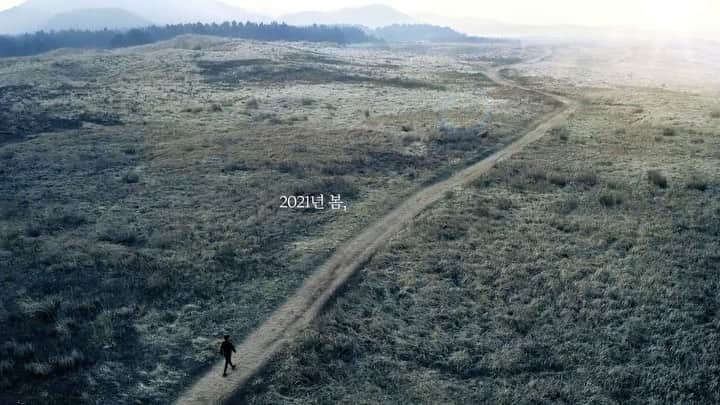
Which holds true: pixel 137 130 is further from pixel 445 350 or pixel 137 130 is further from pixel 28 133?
pixel 445 350

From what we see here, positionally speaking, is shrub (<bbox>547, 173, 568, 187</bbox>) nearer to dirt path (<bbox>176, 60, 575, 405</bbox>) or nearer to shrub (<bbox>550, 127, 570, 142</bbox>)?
dirt path (<bbox>176, 60, 575, 405</bbox>)

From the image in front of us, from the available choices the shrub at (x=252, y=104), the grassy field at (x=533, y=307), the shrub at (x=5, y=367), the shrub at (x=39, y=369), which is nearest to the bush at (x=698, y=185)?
the grassy field at (x=533, y=307)

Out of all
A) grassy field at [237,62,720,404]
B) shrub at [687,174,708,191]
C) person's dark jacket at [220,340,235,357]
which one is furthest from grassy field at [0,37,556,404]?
shrub at [687,174,708,191]

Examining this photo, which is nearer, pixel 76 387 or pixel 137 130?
pixel 76 387

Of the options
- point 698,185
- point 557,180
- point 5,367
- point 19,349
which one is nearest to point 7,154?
point 19,349

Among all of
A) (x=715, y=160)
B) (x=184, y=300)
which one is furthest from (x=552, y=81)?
(x=184, y=300)

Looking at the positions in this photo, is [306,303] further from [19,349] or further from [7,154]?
[7,154]

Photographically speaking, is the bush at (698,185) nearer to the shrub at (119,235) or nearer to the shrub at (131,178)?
the shrub at (119,235)
